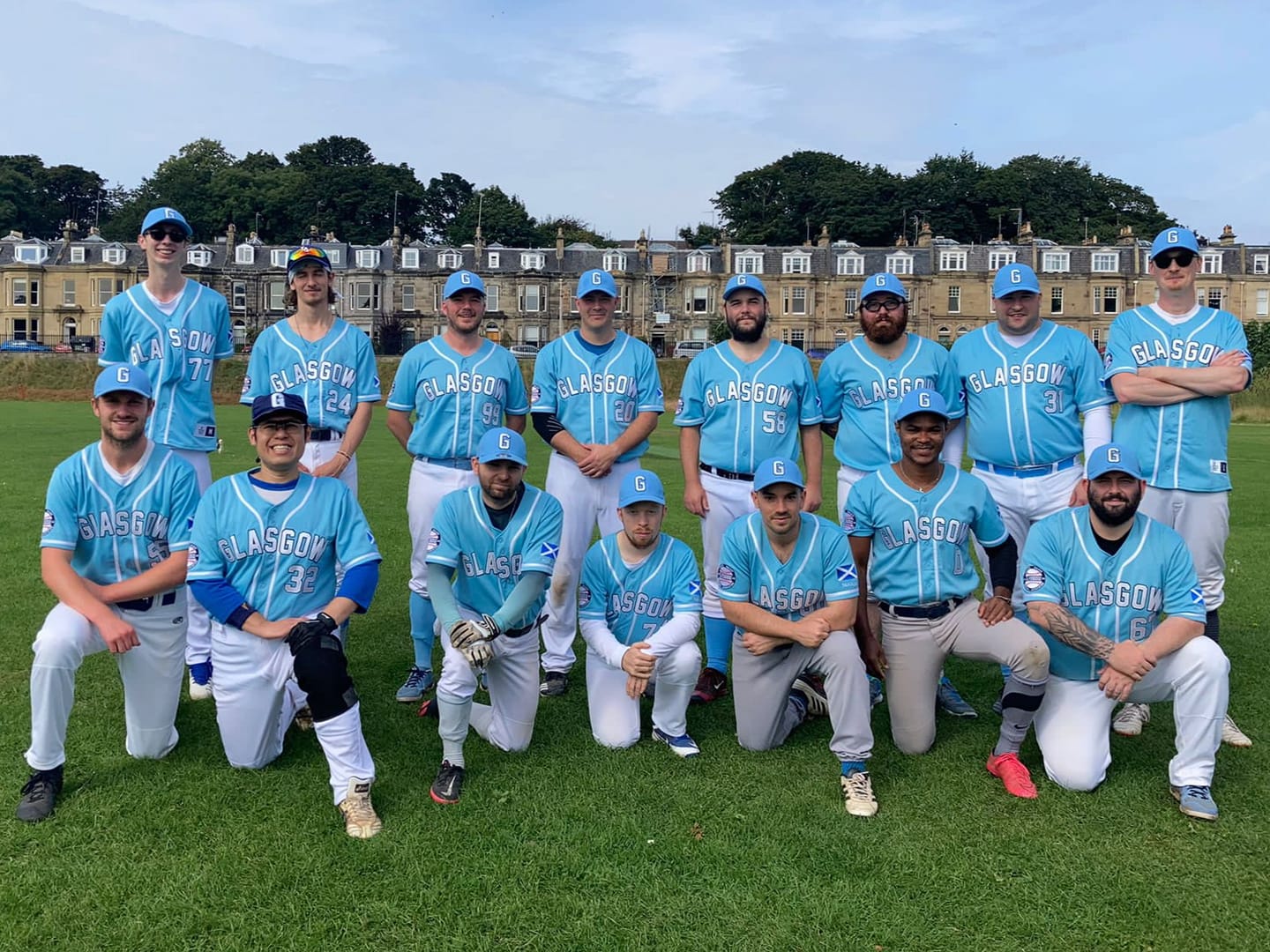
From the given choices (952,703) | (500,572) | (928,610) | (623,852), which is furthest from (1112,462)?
(500,572)

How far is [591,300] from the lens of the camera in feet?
22.1

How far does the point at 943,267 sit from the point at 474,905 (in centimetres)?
7253

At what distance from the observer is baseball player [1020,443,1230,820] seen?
4844mm

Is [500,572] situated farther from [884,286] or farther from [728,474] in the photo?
[884,286]

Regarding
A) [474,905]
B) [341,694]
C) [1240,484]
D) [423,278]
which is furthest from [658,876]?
[423,278]

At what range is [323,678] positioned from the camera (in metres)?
4.54

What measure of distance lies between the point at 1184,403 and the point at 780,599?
8.95ft

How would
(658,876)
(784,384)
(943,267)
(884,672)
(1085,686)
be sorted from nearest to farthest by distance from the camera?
(658,876) < (1085,686) < (884,672) < (784,384) < (943,267)

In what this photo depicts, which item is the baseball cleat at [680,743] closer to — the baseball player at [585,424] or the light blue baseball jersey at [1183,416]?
the baseball player at [585,424]

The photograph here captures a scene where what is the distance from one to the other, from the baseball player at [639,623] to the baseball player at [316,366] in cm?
191

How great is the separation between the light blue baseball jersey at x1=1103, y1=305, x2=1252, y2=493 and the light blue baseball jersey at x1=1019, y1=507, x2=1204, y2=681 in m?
0.85

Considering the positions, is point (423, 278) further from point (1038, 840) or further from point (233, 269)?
point (1038, 840)

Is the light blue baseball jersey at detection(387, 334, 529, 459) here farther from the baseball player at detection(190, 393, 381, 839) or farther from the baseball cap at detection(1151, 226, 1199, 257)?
the baseball cap at detection(1151, 226, 1199, 257)

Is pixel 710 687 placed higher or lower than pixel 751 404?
lower
